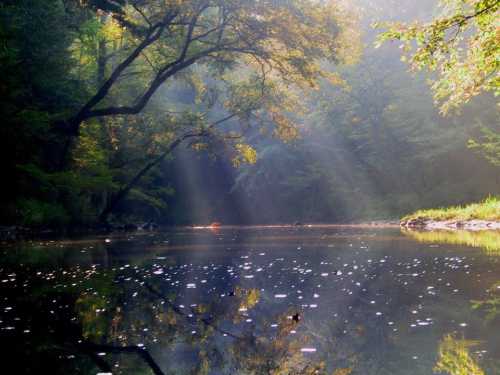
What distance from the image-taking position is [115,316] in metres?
4.91

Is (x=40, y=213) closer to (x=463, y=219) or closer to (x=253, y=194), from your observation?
(x=463, y=219)

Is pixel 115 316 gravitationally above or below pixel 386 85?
below

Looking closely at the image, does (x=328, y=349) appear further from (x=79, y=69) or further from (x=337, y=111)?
(x=337, y=111)

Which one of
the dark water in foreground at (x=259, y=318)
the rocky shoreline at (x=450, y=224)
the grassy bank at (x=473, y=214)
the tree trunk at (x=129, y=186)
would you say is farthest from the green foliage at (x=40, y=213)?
the grassy bank at (x=473, y=214)

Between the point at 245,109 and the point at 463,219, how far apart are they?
1040 centimetres

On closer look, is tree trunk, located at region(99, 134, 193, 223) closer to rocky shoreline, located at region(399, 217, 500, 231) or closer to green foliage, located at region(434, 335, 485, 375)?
rocky shoreline, located at region(399, 217, 500, 231)

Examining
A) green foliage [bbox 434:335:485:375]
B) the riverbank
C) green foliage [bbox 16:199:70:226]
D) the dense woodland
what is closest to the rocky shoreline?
the riverbank

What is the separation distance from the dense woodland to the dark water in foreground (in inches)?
186

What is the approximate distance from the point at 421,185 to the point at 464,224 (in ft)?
50.7

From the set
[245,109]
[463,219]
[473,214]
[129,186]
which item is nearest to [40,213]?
[129,186]

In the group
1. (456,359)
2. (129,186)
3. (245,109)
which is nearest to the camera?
(456,359)

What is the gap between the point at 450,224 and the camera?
1964 centimetres

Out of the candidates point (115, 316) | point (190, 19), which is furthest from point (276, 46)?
point (115, 316)

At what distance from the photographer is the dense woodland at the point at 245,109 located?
616 inches
